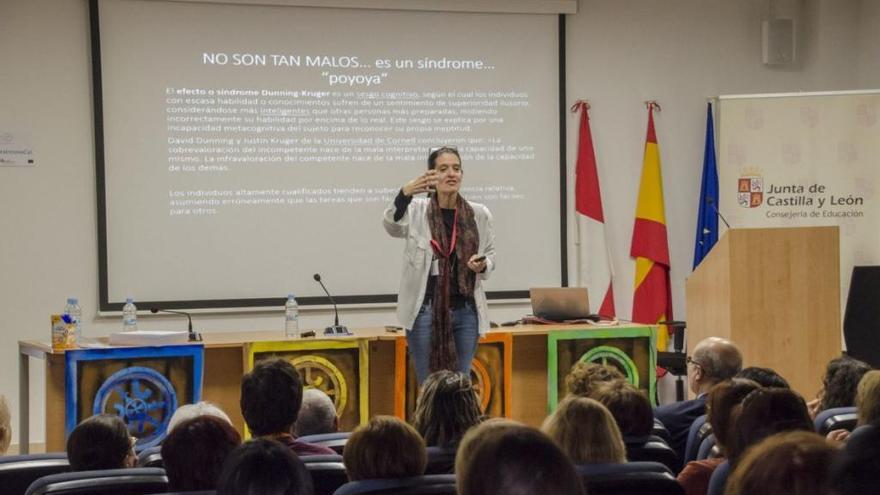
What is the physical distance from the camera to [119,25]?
21.7 feet

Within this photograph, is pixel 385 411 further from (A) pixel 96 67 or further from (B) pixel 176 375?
(A) pixel 96 67

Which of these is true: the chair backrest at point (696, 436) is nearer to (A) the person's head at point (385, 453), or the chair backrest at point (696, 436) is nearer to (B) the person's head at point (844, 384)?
(B) the person's head at point (844, 384)

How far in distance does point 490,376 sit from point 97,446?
10.8 feet

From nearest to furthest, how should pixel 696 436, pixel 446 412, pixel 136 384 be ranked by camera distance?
1. pixel 446 412
2. pixel 696 436
3. pixel 136 384

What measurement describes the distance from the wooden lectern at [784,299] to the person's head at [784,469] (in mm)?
4231

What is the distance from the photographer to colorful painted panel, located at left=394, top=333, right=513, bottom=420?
5793mm

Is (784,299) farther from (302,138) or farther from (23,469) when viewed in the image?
(23,469)

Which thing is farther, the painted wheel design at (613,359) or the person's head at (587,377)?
the painted wheel design at (613,359)

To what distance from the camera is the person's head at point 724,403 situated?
276cm

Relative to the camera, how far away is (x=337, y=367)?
225 inches

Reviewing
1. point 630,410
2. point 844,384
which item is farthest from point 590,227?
point 630,410

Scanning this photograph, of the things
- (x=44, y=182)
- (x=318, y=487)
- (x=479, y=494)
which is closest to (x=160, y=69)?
(x=44, y=182)

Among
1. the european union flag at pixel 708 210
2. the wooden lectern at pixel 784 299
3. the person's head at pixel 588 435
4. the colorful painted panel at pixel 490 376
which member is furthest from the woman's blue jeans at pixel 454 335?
the european union flag at pixel 708 210

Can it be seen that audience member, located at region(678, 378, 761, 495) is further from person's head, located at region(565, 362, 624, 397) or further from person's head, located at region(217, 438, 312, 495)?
person's head, located at region(217, 438, 312, 495)
